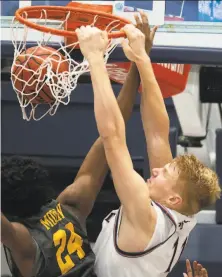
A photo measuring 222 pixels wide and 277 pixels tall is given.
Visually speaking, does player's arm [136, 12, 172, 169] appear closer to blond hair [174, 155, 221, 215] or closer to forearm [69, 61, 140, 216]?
forearm [69, 61, 140, 216]

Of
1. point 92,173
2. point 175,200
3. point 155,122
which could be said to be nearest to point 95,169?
point 92,173

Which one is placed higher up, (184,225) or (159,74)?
(159,74)

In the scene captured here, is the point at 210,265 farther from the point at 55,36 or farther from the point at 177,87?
the point at 55,36

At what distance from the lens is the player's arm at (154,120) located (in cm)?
201

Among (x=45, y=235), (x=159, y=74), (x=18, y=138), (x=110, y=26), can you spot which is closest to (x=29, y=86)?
(x=110, y=26)

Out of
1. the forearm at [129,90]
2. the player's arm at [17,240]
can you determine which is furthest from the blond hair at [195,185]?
the player's arm at [17,240]

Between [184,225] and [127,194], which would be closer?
[127,194]

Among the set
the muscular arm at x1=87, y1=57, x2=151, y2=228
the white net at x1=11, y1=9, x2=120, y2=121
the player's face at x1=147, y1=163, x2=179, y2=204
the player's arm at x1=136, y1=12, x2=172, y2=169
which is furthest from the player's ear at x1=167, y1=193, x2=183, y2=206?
the white net at x1=11, y1=9, x2=120, y2=121

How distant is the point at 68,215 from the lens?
1999mm

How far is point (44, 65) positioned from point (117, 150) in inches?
14.8

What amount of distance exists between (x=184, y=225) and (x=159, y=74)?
75 cm

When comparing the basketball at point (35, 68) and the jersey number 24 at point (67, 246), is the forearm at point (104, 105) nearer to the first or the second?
the basketball at point (35, 68)

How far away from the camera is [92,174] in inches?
83.3

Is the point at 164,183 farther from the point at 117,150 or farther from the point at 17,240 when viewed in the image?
the point at 17,240
